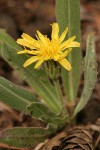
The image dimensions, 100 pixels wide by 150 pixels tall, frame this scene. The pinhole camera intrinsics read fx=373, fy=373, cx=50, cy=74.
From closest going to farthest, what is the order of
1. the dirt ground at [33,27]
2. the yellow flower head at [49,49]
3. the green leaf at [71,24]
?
the yellow flower head at [49,49]
the green leaf at [71,24]
the dirt ground at [33,27]

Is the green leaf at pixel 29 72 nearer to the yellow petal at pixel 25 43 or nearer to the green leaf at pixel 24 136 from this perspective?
the yellow petal at pixel 25 43

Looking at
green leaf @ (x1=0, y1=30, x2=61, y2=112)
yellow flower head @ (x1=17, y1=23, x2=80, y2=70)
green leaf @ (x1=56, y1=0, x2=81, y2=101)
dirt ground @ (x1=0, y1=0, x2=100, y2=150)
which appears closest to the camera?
yellow flower head @ (x1=17, y1=23, x2=80, y2=70)

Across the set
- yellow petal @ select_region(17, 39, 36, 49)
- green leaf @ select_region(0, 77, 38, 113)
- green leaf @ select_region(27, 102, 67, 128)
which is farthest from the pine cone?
yellow petal @ select_region(17, 39, 36, 49)

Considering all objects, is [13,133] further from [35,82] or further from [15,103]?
[35,82]

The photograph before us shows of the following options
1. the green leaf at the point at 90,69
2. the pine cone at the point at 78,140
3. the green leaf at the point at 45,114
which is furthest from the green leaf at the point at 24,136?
the green leaf at the point at 90,69

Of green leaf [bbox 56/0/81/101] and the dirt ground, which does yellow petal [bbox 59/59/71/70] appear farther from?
the dirt ground

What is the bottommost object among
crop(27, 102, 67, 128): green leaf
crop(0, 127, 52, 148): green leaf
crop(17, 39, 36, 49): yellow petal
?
crop(0, 127, 52, 148): green leaf

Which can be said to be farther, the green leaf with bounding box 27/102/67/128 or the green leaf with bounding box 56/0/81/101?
the green leaf with bounding box 56/0/81/101
